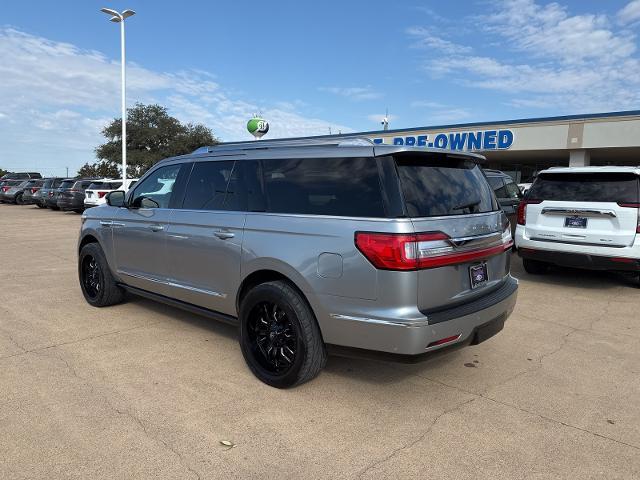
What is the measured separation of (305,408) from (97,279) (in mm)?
3780

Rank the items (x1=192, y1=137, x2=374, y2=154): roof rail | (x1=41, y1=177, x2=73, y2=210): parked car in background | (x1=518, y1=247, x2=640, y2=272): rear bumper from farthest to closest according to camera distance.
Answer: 1. (x1=41, y1=177, x2=73, y2=210): parked car in background
2. (x1=518, y1=247, x2=640, y2=272): rear bumper
3. (x1=192, y1=137, x2=374, y2=154): roof rail

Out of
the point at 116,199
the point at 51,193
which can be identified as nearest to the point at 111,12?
the point at 51,193

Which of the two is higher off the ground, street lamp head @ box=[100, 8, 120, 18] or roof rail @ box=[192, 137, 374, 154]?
street lamp head @ box=[100, 8, 120, 18]

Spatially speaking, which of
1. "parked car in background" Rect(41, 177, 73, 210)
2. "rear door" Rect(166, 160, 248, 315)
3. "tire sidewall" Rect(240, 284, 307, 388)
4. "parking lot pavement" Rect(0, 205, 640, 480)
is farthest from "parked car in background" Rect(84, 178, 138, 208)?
"tire sidewall" Rect(240, 284, 307, 388)

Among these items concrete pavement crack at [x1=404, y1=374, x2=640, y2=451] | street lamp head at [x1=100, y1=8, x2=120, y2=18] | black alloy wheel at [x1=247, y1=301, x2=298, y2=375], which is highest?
street lamp head at [x1=100, y1=8, x2=120, y2=18]

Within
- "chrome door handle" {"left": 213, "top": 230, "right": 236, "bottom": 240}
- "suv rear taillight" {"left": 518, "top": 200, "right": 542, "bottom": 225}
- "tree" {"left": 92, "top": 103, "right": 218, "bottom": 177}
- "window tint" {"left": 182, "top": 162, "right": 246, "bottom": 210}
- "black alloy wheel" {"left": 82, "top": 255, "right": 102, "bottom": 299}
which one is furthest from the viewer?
"tree" {"left": 92, "top": 103, "right": 218, "bottom": 177}

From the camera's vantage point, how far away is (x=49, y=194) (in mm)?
26344

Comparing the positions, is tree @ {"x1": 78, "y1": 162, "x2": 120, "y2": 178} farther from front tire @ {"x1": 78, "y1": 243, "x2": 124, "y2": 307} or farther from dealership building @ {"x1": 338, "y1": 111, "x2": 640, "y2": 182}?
front tire @ {"x1": 78, "y1": 243, "x2": 124, "y2": 307}

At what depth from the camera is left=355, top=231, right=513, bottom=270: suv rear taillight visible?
10.5ft

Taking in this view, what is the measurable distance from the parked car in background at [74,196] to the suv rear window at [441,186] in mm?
21941

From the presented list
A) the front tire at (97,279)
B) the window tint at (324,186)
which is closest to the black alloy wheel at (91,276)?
the front tire at (97,279)

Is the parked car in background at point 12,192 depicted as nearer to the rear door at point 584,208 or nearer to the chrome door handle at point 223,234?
the rear door at point 584,208

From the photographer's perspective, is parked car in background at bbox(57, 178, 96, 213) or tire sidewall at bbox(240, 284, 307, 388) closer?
tire sidewall at bbox(240, 284, 307, 388)

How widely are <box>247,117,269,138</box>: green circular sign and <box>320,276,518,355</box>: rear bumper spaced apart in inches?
1291
